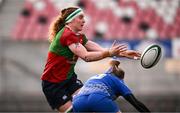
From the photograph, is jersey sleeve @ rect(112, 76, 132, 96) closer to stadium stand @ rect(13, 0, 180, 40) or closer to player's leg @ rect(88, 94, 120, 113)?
player's leg @ rect(88, 94, 120, 113)

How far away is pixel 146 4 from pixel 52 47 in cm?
1242

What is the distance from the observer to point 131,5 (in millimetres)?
21609

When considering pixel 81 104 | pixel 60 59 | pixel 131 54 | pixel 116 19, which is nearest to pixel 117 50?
pixel 131 54

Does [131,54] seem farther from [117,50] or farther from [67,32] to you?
[67,32]

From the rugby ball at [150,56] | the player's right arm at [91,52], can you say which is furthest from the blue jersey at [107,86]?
the rugby ball at [150,56]

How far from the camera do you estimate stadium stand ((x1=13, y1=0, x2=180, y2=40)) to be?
20797mm

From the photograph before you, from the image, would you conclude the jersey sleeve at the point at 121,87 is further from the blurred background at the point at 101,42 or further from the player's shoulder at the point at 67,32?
the blurred background at the point at 101,42

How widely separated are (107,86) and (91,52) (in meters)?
0.61

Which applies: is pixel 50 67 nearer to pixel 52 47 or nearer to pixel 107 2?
pixel 52 47

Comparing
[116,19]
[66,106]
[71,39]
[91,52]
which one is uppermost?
[71,39]

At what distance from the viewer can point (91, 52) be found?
29.4 ft

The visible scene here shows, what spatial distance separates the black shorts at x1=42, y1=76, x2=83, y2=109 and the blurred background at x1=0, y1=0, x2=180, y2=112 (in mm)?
9374

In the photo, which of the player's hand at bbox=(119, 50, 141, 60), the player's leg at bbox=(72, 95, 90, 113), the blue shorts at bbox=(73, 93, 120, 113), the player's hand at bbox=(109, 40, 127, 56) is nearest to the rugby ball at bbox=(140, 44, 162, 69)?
the player's hand at bbox=(119, 50, 141, 60)

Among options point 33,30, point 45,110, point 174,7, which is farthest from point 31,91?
point 174,7
